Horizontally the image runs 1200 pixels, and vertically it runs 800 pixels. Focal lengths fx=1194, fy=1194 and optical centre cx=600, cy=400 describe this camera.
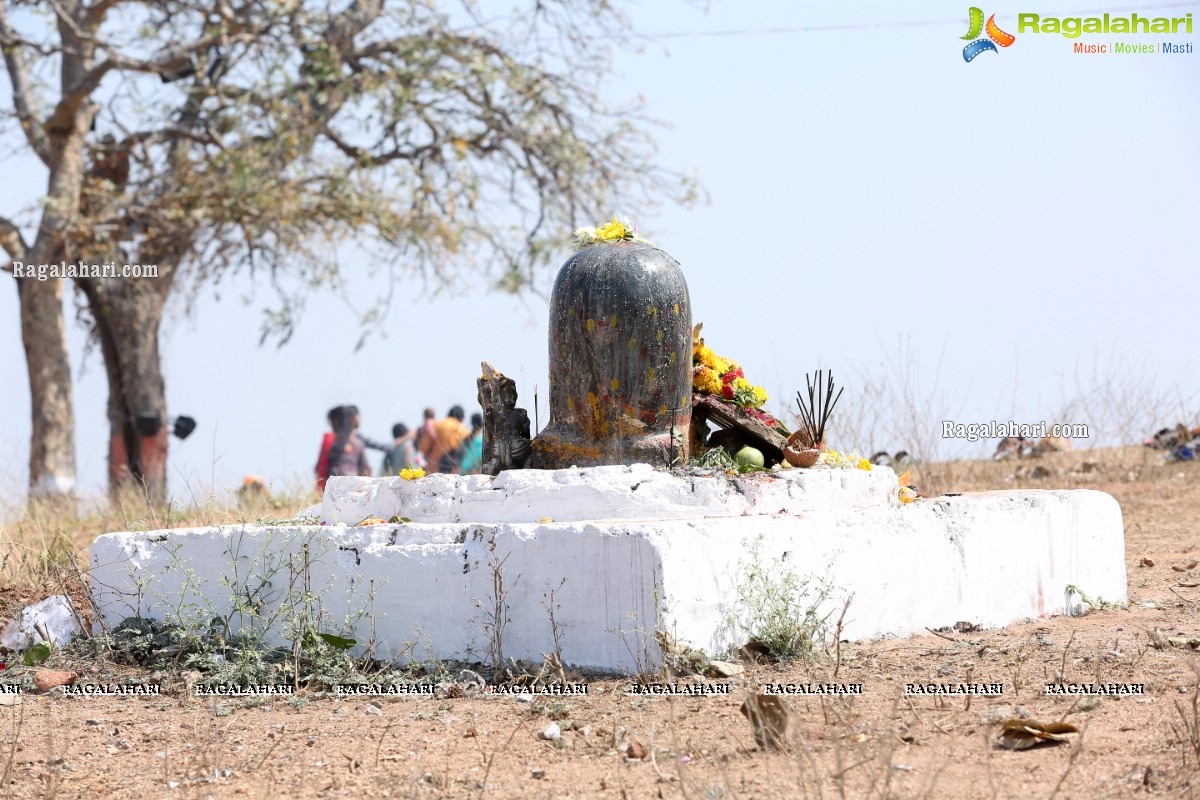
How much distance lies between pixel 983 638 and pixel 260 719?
292cm

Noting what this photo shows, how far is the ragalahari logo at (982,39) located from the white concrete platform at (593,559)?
14.4ft

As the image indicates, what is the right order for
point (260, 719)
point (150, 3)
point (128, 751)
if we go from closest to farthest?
1. point (128, 751)
2. point (260, 719)
3. point (150, 3)

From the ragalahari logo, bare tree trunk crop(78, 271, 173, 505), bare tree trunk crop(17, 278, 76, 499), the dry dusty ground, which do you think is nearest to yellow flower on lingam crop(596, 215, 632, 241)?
the dry dusty ground

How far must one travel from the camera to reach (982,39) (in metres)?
8.90

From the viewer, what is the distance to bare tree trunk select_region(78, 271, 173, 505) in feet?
42.0

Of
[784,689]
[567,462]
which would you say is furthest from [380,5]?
[784,689]

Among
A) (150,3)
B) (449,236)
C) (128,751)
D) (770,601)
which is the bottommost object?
(128,751)

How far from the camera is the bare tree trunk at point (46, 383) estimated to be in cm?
1191

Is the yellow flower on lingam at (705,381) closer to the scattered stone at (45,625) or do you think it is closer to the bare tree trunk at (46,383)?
the scattered stone at (45,625)

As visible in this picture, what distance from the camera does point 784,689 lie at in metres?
3.96

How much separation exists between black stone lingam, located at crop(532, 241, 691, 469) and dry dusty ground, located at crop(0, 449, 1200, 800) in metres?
1.29

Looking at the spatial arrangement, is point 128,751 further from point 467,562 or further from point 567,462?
point 567,462

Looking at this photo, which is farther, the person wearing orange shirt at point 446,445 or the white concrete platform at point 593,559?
the person wearing orange shirt at point 446,445

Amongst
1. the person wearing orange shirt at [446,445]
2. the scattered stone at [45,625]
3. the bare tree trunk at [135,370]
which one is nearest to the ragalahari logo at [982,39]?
the person wearing orange shirt at [446,445]
